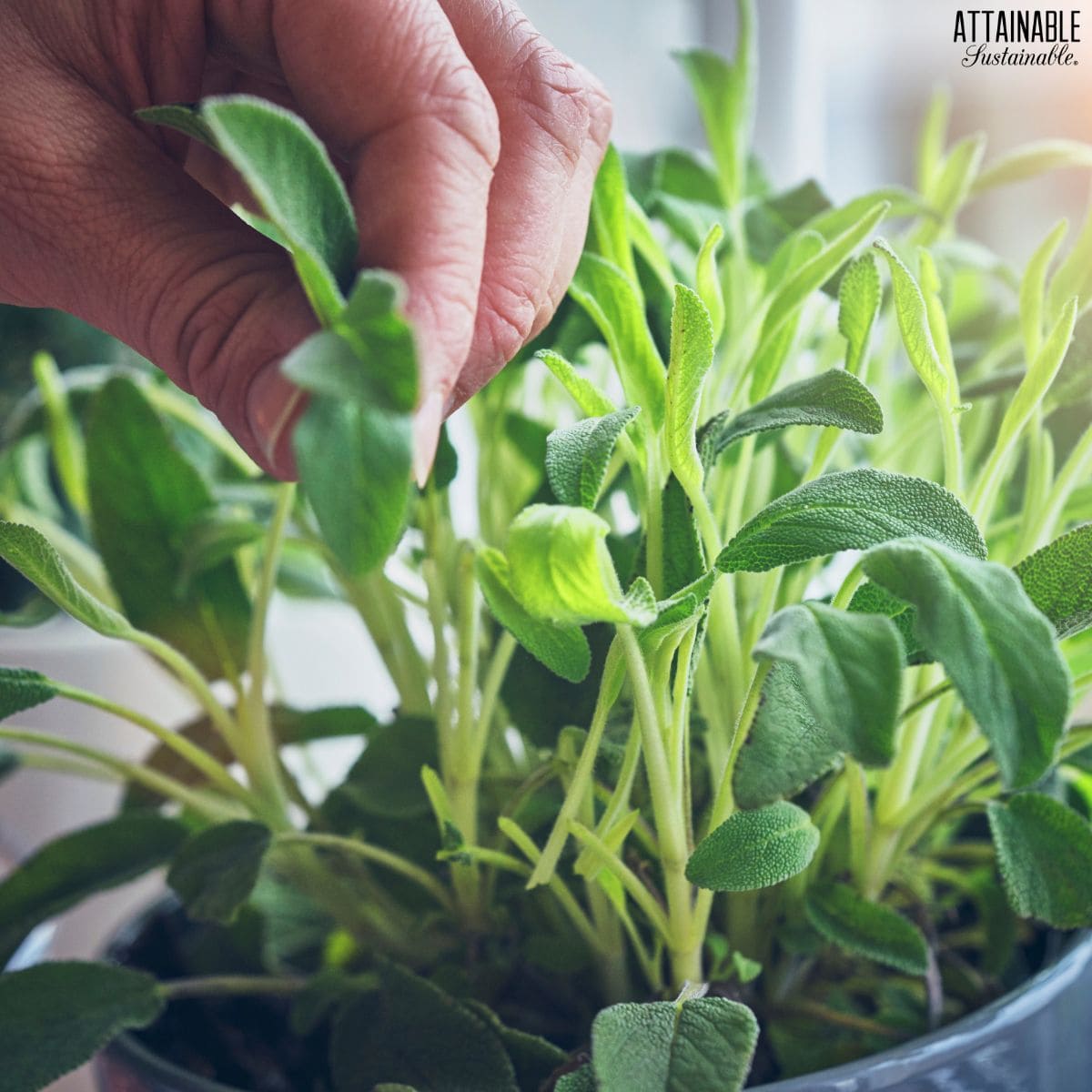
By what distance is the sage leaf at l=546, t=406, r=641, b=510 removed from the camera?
0.68ft

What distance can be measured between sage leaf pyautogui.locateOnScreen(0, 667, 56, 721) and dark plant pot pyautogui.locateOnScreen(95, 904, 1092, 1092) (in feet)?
0.32

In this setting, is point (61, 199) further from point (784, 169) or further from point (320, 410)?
point (784, 169)

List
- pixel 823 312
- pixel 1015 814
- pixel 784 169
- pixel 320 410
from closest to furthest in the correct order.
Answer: pixel 320 410
pixel 1015 814
pixel 823 312
pixel 784 169

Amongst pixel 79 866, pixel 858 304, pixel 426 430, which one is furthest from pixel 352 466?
pixel 79 866

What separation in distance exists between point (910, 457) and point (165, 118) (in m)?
0.27

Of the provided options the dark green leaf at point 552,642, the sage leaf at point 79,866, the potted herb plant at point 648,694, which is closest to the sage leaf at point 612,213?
the potted herb plant at point 648,694

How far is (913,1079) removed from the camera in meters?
0.25

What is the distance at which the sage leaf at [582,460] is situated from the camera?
21 centimetres


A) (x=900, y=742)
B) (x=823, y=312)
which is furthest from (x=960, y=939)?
(x=823, y=312)

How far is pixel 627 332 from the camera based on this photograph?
273mm

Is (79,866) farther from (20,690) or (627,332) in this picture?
(627,332)

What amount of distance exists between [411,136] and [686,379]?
0.22ft

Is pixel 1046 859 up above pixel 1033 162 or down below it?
below

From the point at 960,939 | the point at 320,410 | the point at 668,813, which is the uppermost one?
the point at 320,410
